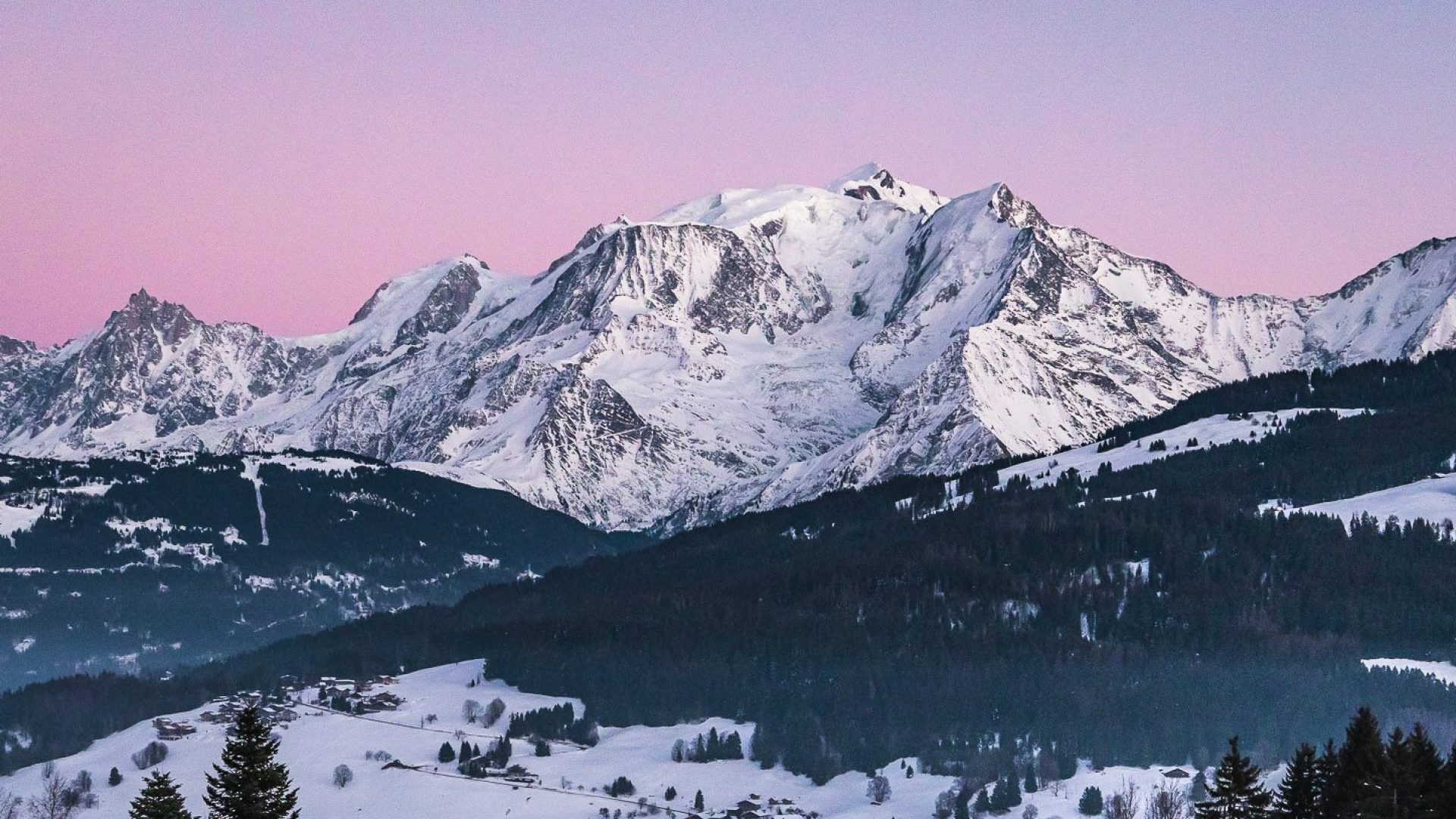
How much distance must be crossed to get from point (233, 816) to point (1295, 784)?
188 ft

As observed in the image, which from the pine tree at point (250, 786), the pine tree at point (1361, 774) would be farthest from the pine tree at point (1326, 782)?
the pine tree at point (250, 786)

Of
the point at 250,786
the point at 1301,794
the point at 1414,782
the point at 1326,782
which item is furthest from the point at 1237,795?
the point at 250,786

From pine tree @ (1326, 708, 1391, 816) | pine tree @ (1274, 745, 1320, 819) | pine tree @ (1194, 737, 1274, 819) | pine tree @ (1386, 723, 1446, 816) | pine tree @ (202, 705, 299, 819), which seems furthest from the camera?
pine tree @ (1194, 737, 1274, 819)

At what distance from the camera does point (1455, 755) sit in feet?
409

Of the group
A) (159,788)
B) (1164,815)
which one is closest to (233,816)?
(159,788)

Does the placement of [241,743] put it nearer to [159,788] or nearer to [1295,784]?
[159,788]

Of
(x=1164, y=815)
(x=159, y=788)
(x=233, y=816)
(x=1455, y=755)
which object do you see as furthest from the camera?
(x=1164, y=815)

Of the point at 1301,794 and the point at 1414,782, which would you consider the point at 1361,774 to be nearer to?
the point at 1414,782

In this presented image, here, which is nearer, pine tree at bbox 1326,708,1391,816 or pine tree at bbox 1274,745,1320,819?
pine tree at bbox 1326,708,1391,816

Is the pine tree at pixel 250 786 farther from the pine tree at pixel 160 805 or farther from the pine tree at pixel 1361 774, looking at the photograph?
the pine tree at pixel 1361 774

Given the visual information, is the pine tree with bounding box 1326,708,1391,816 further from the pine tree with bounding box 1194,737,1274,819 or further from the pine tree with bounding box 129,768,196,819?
the pine tree with bounding box 129,768,196,819

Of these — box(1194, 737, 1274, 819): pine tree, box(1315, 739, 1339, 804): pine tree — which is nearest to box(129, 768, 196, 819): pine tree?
box(1194, 737, 1274, 819): pine tree

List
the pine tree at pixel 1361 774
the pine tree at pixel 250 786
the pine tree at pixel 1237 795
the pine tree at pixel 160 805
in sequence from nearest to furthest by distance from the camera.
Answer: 1. the pine tree at pixel 250 786
2. the pine tree at pixel 160 805
3. the pine tree at pixel 1361 774
4. the pine tree at pixel 1237 795

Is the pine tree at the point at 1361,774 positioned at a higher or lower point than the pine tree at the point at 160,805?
lower
